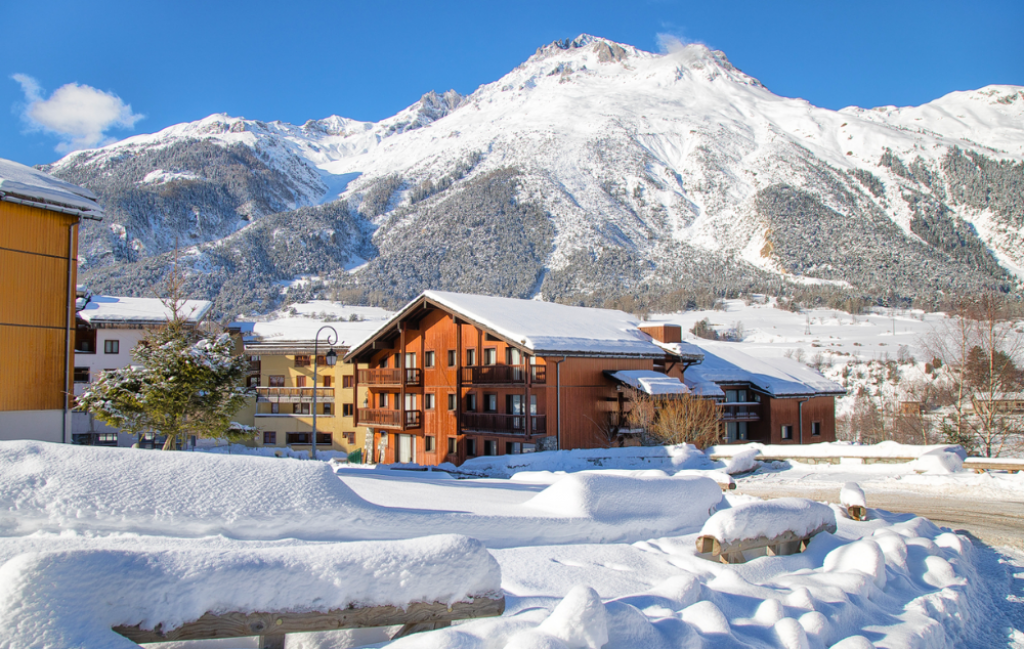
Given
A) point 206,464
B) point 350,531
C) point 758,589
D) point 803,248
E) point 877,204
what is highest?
point 877,204

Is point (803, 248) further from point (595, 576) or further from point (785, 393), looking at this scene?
point (595, 576)

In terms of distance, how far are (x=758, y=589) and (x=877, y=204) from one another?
189 meters

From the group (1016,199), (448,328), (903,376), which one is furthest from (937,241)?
(448,328)

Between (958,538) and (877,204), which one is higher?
(877,204)

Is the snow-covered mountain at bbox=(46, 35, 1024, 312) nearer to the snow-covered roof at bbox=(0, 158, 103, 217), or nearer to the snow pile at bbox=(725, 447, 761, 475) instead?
the snow pile at bbox=(725, 447, 761, 475)

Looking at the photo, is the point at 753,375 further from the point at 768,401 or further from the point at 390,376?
the point at 390,376

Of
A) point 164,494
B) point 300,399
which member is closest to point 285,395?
point 300,399

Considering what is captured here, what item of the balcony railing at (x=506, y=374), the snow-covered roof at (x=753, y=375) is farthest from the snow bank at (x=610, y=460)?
the snow-covered roof at (x=753, y=375)

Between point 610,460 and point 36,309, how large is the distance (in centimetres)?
1843

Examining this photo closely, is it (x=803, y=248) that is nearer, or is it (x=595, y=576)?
(x=595, y=576)

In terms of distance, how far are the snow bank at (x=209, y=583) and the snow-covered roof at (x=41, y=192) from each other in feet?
59.2

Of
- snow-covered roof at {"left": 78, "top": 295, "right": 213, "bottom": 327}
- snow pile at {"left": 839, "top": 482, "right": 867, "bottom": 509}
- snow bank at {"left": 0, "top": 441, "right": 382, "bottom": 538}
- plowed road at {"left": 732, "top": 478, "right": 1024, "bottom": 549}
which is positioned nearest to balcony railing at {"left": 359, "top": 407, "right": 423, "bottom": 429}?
snow-covered roof at {"left": 78, "top": 295, "right": 213, "bottom": 327}

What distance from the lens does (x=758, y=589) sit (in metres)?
6.54

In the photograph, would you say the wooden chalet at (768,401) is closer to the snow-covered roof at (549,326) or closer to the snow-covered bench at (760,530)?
the snow-covered roof at (549,326)
